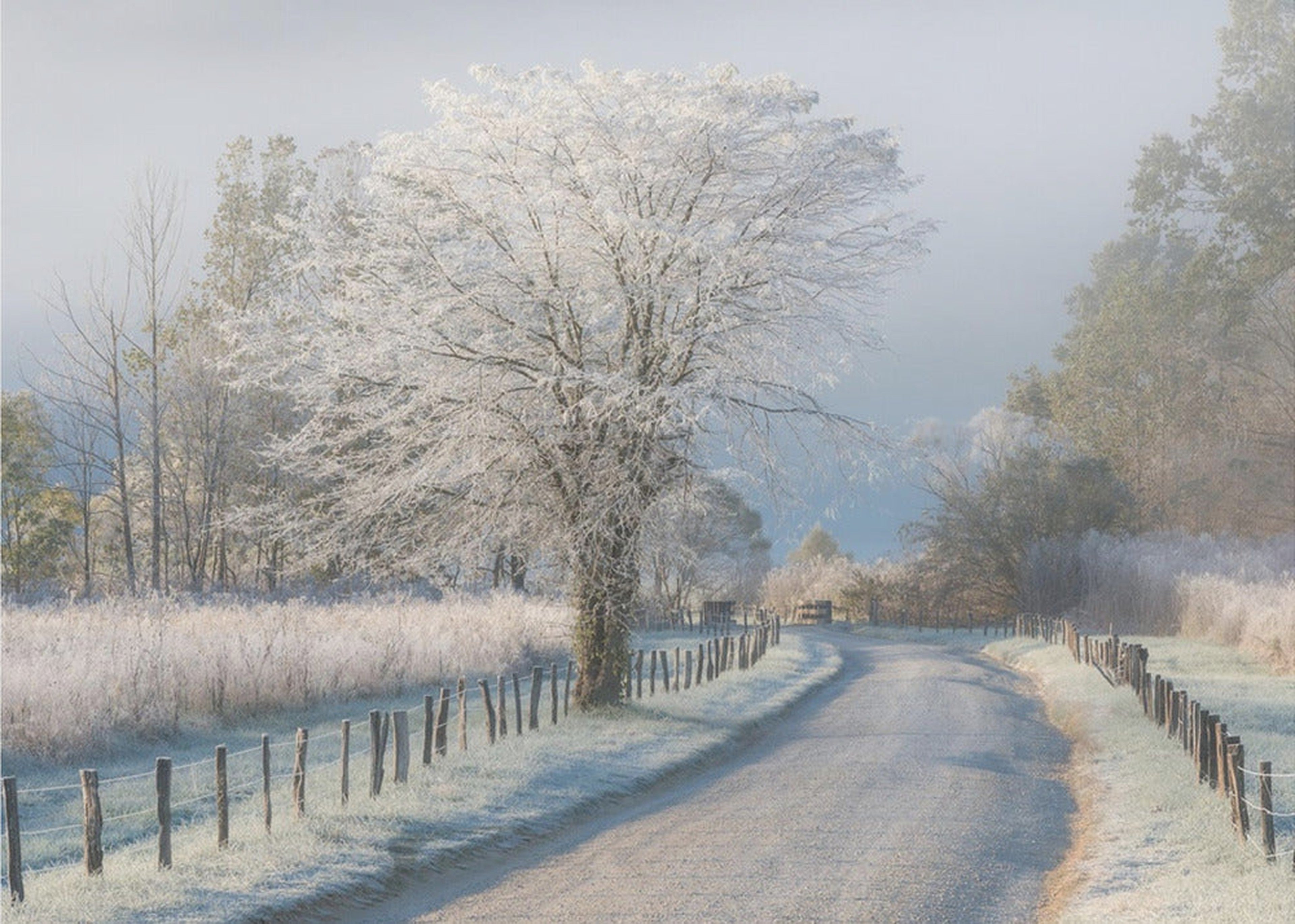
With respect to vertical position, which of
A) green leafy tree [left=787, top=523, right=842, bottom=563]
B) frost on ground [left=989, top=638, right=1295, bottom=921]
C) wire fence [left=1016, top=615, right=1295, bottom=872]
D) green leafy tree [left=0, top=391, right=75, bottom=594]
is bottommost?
frost on ground [left=989, top=638, right=1295, bottom=921]

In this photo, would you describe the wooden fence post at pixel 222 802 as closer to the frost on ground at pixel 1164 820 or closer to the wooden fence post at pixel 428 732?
the wooden fence post at pixel 428 732

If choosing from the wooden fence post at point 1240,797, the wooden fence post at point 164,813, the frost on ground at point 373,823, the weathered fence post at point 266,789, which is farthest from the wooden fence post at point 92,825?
the wooden fence post at point 1240,797

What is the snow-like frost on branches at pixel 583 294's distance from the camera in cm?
1975

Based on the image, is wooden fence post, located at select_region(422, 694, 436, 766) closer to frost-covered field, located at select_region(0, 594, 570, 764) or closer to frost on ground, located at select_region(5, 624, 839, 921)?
frost on ground, located at select_region(5, 624, 839, 921)

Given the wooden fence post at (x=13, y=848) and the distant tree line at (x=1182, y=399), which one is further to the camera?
the distant tree line at (x=1182, y=399)

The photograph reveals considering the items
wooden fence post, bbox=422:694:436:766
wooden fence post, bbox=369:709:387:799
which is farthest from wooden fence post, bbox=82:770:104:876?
wooden fence post, bbox=422:694:436:766

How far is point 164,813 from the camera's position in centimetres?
1093

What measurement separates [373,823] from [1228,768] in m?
8.49

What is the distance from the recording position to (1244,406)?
56.8 metres

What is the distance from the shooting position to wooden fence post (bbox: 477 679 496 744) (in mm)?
17344

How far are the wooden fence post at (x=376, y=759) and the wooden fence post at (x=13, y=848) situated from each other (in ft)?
14.0

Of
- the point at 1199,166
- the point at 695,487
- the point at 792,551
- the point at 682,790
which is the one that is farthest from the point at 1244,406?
the point at 792,551

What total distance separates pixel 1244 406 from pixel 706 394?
4430cm

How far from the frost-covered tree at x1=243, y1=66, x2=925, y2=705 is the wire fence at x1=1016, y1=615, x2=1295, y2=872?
616 cm
